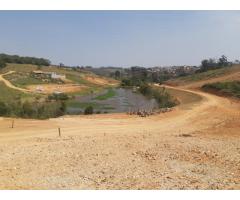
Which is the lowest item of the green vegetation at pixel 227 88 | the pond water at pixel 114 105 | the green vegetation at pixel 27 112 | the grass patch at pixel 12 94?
the pond water at pixel 114 105

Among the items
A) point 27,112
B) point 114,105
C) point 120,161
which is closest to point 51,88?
point 114,105

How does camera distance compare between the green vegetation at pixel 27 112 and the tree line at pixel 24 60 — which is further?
the tree line at pixel 24 60

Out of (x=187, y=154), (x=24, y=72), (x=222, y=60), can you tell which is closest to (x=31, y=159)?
(x=187, y=154)

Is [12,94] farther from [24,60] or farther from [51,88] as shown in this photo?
[24,60]

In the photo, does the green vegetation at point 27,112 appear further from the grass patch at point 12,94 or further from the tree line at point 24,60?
the tree line at point 24,60

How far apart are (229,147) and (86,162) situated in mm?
5341

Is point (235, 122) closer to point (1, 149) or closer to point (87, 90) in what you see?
point (1, 149)

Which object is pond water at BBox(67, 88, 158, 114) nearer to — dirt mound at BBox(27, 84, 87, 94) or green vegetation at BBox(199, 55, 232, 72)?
dirt mound at BBox(27, 84, 87, 94)

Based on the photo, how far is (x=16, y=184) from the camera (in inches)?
392

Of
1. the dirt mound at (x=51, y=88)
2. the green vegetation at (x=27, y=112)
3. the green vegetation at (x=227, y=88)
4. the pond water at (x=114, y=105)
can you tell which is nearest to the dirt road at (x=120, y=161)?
the green vegetation at (x=27, y=112)

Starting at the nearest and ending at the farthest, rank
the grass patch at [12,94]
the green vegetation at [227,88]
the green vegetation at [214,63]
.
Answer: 1. the green vegetation at [227,88]
2. the grass patch at [12,94]
3. the green vegetation at [214,63]

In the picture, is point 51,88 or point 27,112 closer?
point 27,112

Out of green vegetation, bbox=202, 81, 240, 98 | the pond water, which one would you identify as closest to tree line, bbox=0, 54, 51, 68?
the pond water

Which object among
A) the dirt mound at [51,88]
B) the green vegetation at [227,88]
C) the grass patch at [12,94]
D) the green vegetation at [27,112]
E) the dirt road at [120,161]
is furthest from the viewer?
the dirt mound at [51,88]
